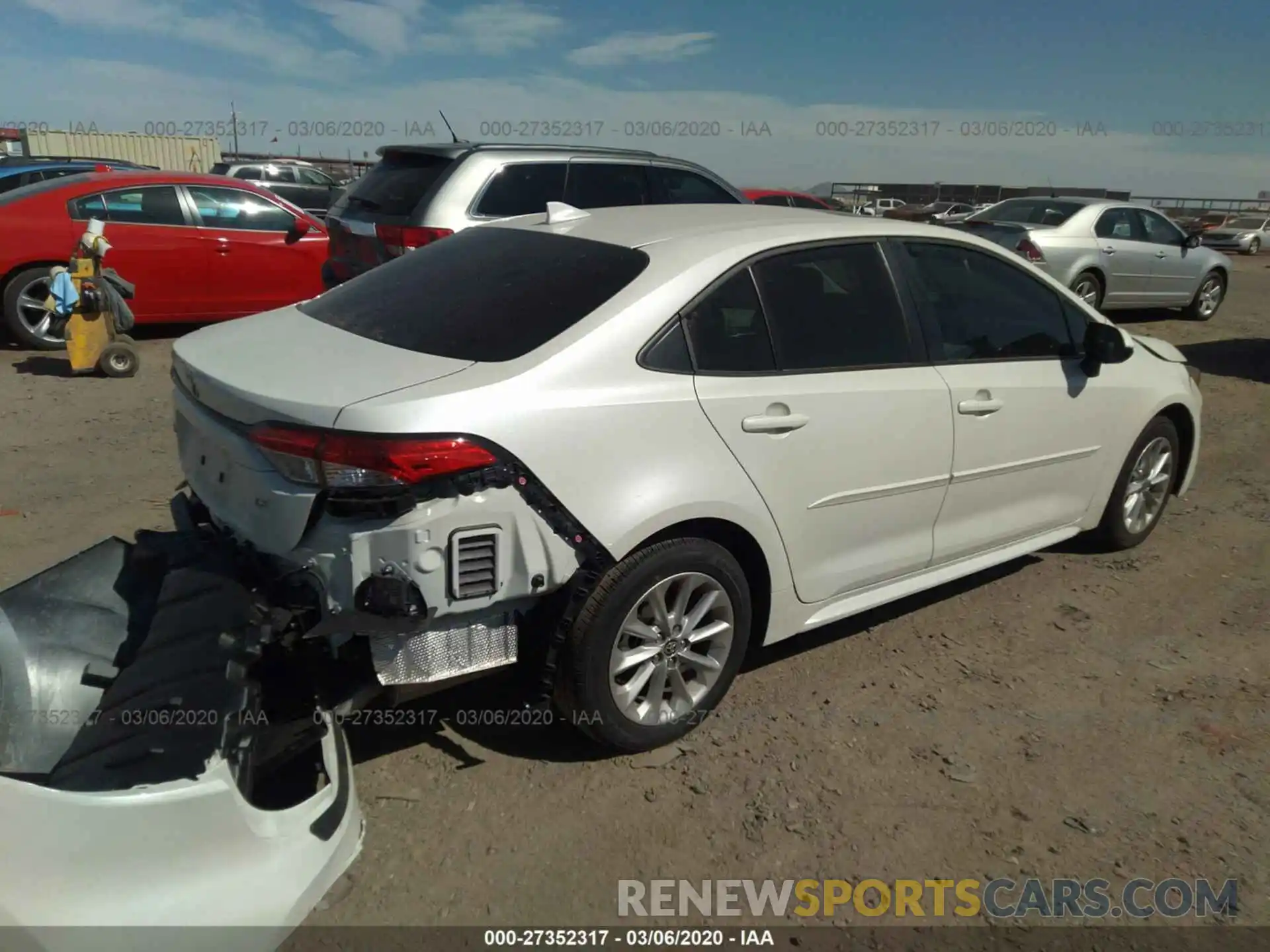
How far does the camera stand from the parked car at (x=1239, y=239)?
2603 cm

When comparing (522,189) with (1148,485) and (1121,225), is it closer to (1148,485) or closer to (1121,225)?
(1148,485)

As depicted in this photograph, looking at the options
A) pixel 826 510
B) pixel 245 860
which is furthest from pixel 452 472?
pixel 826 510

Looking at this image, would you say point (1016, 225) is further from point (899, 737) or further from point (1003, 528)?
point (899, 737)

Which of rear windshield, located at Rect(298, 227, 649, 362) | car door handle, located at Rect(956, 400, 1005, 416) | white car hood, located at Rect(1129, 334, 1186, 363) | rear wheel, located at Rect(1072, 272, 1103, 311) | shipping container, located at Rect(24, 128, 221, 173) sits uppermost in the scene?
rear windshield, located at Rect(298, 227, 649, 362)

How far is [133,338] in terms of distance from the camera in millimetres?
9242

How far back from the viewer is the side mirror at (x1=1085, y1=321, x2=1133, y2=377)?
411cm

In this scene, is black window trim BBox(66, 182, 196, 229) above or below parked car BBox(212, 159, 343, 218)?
above

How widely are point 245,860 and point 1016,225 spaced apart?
10.7 meters

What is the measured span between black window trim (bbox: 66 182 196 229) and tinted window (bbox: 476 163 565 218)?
Answer: 140 inches

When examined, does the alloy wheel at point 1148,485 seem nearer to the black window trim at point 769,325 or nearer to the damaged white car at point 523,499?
the damaged white car at point 523,499

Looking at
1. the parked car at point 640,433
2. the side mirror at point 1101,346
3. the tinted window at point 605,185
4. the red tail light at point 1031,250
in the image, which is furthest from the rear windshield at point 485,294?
the red tail light at point 1031,250

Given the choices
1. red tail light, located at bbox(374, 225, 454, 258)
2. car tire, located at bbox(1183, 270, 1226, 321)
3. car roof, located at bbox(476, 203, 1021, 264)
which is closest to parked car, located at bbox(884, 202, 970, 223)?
car tire, located at bbox(1183, 270, 1226, 321)

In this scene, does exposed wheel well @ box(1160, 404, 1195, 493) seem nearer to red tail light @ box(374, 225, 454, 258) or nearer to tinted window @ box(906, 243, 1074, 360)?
tinted window @ box(906, 243, 1074, 360)

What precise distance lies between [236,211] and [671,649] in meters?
7.94
